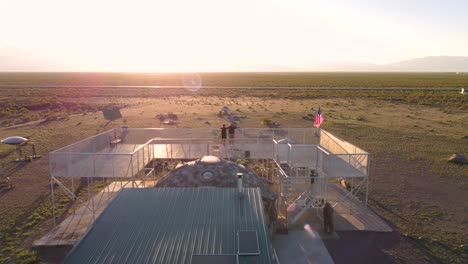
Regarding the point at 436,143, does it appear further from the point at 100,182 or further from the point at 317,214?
the point at 100,182

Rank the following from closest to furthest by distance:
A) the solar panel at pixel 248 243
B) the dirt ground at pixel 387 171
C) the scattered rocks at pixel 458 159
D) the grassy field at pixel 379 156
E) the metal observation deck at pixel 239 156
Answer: the solar panel at pixel 248 243
the dirt ground at pixel 387 171
the grassy field at pixel 379 156
the metal observation deck at pixel 239 156
the scattered rocks at pixel 458 159

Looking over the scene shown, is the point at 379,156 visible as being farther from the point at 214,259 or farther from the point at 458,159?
the point at 214,259

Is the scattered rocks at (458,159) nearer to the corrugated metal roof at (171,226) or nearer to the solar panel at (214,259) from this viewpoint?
the corrugated metal roof at (171,226)

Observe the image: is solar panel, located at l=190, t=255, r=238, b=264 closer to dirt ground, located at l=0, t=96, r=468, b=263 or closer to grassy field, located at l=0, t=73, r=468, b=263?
dirt ground, located at l=0, t=96, r=468, b=263

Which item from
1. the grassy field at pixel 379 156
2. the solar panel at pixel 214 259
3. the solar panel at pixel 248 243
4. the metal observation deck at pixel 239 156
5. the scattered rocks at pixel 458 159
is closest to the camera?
the solar panel at pixel 214 259

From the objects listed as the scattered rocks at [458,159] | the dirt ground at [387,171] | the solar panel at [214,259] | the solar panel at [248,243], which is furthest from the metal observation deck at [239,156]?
the scattered rocks at [458,159]

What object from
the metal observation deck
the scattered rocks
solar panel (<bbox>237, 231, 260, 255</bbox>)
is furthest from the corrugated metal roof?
the scattered rocks

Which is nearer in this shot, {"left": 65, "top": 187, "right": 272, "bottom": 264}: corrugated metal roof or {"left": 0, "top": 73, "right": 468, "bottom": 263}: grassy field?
{"left": 65, "top": 187, "right": 272, "bottom": 264}: corrugated metal roof
